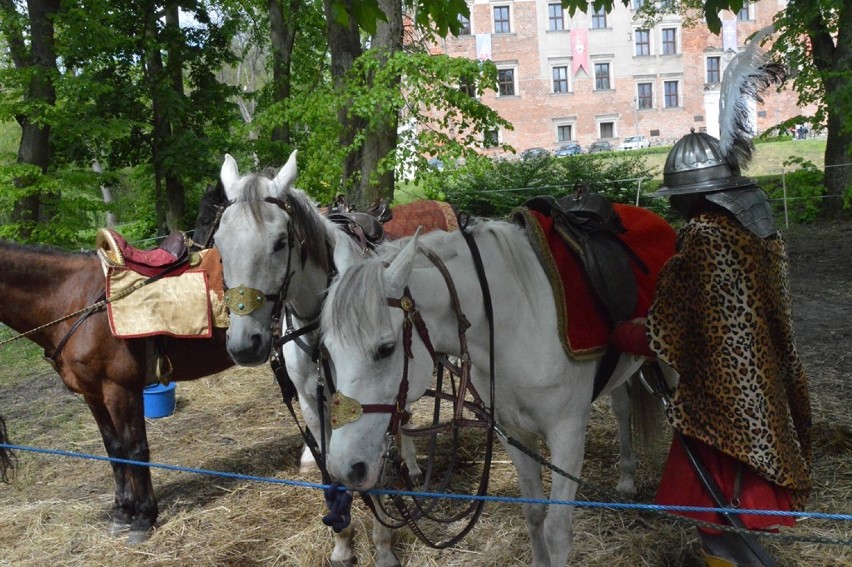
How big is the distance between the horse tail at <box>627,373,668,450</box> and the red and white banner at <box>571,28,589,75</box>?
41590 mm

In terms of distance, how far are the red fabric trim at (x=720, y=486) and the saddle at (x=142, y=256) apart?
9.54 ft

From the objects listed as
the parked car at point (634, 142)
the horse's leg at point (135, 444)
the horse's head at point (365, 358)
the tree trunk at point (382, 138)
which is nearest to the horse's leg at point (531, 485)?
the horse's head at point (365, 358)

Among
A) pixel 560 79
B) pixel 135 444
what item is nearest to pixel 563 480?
pixel 135 444

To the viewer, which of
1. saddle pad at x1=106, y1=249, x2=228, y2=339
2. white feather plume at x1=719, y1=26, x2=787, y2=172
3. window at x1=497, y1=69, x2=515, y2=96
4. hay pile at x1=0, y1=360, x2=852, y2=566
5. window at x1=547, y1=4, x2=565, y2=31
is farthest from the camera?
window at x1=497, y1=69, x2=515, y2=96

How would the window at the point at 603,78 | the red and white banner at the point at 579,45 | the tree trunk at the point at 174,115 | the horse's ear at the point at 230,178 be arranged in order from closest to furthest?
the horse's ear at the point at 230,178, the tree trunk at the point at 174,115, the red and white banner at the point at 579,45, the window at the point at 603,78

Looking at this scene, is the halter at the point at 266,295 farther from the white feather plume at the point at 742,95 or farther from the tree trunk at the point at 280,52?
the tree trunk at the point at 280,52

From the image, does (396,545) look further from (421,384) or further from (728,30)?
(728,30)

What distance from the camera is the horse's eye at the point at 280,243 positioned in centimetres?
292

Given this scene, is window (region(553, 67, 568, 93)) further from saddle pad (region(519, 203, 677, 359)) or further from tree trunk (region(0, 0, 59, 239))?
saddle pad (region(519, 203, 677, 359))

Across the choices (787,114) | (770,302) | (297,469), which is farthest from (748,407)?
(787,114)

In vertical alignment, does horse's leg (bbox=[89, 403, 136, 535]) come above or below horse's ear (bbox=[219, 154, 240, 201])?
below

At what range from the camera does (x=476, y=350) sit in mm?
2488

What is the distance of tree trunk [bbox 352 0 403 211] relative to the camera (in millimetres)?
7233

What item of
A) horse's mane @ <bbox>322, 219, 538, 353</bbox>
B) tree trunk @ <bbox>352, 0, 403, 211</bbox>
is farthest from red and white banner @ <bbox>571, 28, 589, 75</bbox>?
horse's mane @ <bbox>322, 219, 538, 353</bbox>
